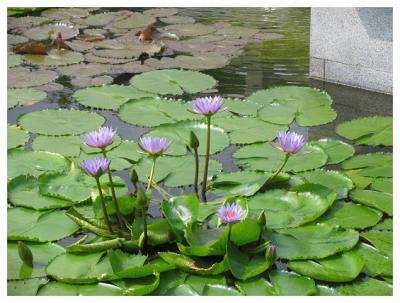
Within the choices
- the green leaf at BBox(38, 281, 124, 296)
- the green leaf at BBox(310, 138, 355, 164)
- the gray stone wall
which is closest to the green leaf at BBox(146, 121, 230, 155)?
the green leaf at BBox(310, 138, 355, 164)

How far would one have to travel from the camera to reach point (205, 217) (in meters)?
2.59

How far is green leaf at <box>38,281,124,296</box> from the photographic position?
2.24 metres

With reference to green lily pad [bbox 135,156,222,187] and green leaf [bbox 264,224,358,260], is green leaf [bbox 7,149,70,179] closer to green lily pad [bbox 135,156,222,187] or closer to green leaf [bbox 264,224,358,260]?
green lily pad [bbox 135,156,222,187]

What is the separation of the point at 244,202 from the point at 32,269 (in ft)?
2.52

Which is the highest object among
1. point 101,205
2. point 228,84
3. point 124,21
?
point 124,21

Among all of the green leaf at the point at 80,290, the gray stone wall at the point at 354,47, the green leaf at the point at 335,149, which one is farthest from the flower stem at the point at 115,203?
the gray stone wall at the point at 354,47

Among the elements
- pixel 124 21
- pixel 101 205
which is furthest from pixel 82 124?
pixel 124 21

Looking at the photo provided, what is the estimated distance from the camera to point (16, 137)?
3412 millimetres

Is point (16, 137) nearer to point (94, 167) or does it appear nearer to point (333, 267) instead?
point (94, 167)

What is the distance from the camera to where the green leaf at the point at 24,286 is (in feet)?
7.52

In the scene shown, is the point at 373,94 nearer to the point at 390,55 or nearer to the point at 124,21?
the point at 390,55

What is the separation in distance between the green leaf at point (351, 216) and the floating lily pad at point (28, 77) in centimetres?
213

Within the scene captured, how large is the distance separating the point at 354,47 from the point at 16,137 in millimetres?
2059

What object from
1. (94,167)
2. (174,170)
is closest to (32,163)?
(174,170)
